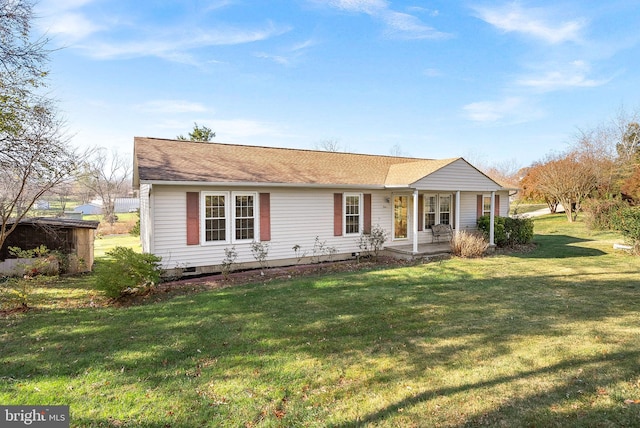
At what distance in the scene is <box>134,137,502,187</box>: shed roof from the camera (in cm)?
978

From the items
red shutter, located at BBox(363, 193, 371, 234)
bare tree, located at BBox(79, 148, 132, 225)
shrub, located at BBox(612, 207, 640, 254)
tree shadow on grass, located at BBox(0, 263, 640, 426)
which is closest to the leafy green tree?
bare tree, located at BBox(79, 148, 132, 225)

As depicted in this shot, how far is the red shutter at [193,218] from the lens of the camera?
954 cm

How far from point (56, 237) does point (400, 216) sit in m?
12.2

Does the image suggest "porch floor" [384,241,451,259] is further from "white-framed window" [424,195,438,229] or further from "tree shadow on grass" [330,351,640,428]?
"tree shadow on grass" [330,351,640,428]

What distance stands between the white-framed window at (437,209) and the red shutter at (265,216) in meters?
7.19

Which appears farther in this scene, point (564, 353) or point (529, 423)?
point (564, 353)

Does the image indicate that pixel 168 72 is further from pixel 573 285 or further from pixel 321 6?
pixel 573 285

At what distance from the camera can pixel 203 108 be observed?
59.7 feet

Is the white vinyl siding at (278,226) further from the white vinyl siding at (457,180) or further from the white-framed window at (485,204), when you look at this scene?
the white-framed window at (485,204)

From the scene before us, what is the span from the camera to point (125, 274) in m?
7.18

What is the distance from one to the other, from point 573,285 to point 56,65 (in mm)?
13916

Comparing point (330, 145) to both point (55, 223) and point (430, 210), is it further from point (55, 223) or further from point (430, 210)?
point (55, 223)

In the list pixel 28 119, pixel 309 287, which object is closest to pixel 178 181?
pixel 28 119

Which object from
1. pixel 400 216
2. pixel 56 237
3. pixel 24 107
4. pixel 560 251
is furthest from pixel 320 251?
pixel 560 251
